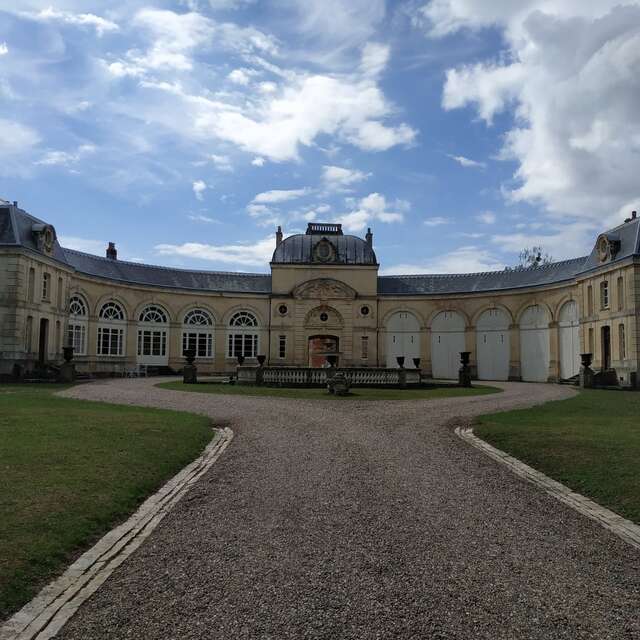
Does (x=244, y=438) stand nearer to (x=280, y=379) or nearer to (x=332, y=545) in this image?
(x=332, y=545)

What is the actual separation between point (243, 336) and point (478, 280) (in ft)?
57.0

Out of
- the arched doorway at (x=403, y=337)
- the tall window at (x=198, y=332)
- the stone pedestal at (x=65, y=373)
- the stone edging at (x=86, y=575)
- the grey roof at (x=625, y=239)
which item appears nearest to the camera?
the stone edging at (x=86, y=575)

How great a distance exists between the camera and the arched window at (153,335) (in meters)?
39.3

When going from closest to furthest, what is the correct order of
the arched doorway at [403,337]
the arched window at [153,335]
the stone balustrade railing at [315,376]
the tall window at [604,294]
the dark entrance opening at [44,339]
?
1. the stone balustrade railing at [315,376]
2. the tall window at [604,294]
3. the dark entrance opening at [44,339]
4. the arched window at [153,335]
5. the arched doorway at [403,337]

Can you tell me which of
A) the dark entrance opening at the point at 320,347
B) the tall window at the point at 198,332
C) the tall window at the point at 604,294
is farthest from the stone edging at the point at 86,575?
the dark entrance opening at the point at 320,347

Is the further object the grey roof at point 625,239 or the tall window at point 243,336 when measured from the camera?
the tall window at point 243,336

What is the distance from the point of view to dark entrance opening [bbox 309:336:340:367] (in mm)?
42344

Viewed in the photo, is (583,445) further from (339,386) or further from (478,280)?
(478,280)

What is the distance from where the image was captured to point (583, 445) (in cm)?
1101

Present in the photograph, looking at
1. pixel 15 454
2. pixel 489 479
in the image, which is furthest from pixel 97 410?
pixel 489 479

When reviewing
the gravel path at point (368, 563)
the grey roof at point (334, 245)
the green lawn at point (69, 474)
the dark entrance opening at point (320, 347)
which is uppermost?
the grey roof at point (334, 245)

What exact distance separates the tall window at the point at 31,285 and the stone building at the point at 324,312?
36 centimetres

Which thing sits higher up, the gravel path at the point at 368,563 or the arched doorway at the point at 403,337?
the arched doorway at the point at 403,337

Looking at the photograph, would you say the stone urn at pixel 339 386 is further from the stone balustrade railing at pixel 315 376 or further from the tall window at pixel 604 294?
the tall window at pixel 604 294
